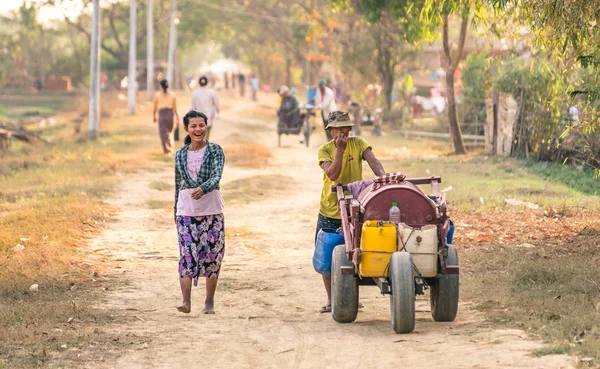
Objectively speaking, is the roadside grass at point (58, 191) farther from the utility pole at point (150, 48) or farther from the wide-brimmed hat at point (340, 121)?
the utility pole at point (150, 48)

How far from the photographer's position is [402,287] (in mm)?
7332

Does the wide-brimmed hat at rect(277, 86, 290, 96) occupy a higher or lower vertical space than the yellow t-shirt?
higher

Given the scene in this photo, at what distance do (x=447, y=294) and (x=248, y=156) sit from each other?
607 inches

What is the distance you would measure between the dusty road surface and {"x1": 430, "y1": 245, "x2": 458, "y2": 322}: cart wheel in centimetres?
10

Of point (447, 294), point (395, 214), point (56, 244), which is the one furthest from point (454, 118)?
point (395, 214)

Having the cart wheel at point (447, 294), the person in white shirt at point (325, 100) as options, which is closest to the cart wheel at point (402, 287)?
the cart wheel at point (447, 294)

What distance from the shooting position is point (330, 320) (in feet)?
27.5

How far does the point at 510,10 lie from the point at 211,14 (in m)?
51.2

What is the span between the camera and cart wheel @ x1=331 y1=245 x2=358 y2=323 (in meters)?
7.91

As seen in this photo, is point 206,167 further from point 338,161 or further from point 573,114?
point 573,114

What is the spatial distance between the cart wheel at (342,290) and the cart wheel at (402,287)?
56 centimetres

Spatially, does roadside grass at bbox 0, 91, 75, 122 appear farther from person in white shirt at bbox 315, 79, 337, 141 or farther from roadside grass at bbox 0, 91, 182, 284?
person in white shirt at bbox 315, 79, 337, 141

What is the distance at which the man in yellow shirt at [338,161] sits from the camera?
27.4 feet

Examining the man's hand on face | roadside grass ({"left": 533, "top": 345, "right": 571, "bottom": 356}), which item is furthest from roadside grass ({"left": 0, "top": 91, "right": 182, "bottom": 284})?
roadside grass ({"left": 533, "top": 345, "right": 571, "bottom": 356})
